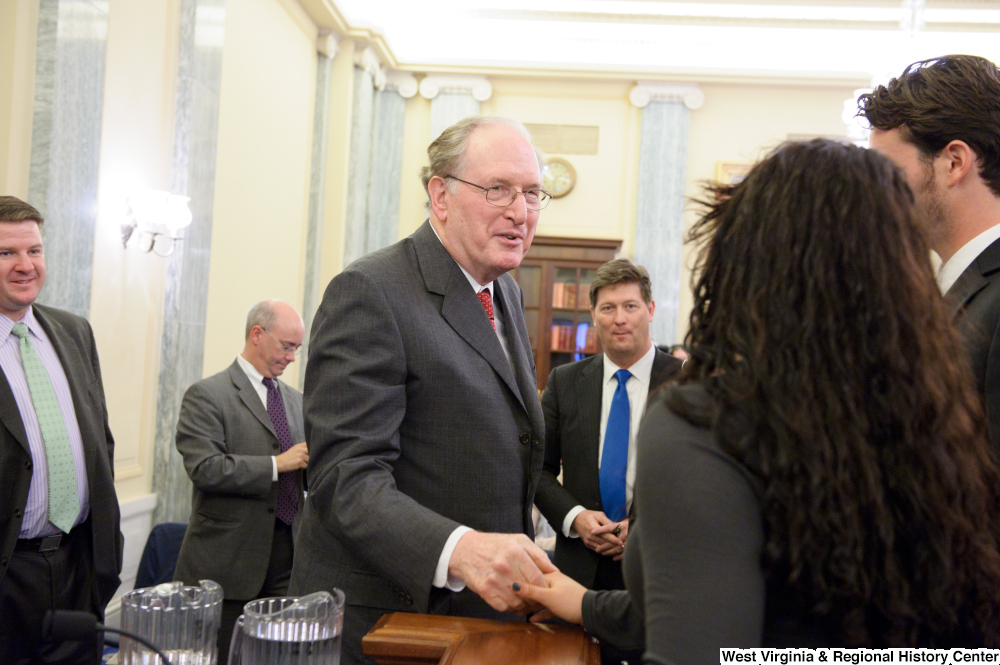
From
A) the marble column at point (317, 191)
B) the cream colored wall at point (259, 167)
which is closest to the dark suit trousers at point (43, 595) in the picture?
the cream colored wall at point (259, 167)

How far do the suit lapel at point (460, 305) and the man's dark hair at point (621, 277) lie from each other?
1628 millimetres

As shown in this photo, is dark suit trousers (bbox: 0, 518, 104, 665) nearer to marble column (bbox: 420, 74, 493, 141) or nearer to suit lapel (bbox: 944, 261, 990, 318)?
suit lapel (bbox: 944, 261, 990, 318)

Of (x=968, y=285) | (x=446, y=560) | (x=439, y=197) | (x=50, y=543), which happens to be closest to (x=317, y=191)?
(x=50, y=543)

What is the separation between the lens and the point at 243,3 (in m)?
5.99

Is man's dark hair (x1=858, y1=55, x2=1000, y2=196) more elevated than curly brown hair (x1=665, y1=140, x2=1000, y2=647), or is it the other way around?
man's dark hair (x1=858, y1=55, x2=1000, y2=196)

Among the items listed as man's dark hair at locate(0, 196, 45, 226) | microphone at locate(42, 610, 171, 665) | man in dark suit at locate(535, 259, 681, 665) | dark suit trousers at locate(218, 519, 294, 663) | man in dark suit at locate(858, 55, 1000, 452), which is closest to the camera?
microphone at locate(42, 610, 171, 665)

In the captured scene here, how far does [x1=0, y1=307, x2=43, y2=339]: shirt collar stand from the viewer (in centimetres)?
264

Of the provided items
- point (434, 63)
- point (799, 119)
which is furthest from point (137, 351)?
point (799, 119)

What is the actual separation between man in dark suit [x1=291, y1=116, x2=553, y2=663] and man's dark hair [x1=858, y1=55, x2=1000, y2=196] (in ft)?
2.71

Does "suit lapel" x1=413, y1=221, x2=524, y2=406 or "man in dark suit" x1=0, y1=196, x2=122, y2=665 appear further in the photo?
"man in dark suit" x1=0, y1=196, x2=122, y2=665

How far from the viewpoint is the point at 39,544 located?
2.57m

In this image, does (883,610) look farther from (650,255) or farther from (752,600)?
(650,255)

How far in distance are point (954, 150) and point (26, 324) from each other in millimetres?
2822

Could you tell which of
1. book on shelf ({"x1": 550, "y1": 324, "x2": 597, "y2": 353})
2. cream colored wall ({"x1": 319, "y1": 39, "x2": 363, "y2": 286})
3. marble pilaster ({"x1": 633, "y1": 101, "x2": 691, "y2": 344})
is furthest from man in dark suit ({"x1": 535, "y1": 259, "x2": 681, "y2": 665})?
marble pilaster ({"x1": 633, "y1": 101, "x2": 691, "y2": 344})
